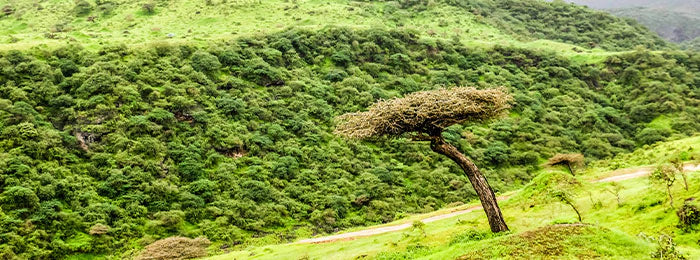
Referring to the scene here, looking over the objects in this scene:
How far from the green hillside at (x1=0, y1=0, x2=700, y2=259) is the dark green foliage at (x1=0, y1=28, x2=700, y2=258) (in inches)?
10.5

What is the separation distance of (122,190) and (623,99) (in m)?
106

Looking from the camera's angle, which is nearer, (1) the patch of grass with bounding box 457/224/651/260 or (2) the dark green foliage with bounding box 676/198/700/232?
(1) the patch of grass with bounding box 457/224/651/260

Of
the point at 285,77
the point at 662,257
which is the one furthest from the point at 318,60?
the point at 662,257

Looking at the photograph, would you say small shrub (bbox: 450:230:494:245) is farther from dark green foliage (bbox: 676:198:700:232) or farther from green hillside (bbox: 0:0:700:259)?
dark green foliage (bbox: 676:198:700:232)

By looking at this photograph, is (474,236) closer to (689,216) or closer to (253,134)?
(689,216)

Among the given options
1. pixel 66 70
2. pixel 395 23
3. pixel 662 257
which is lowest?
pixel 395 23

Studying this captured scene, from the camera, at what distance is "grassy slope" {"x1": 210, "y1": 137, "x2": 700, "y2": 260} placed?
1349 cm

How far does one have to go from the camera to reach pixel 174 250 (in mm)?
38938

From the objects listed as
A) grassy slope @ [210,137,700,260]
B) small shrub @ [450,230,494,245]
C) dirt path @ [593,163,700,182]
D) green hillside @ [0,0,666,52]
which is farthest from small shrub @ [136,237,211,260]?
green hillside @ [0,0,666,52]

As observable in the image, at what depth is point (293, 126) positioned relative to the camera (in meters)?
77.9

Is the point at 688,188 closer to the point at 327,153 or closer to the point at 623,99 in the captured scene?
the point at 327,153

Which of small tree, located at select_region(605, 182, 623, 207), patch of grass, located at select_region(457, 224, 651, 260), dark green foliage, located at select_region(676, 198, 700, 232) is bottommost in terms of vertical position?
small tree, located at select_region(605, 182, 623, 207)

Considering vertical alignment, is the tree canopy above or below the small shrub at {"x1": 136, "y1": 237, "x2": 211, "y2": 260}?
above

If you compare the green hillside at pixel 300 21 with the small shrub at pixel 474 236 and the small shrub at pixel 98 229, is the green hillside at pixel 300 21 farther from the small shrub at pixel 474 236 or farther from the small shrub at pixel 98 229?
the small shrub at pixel 474 236
